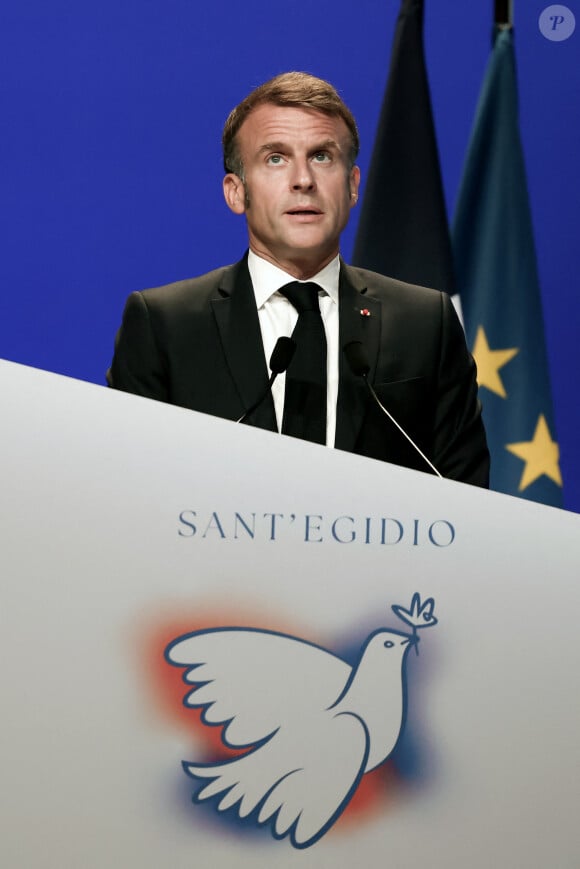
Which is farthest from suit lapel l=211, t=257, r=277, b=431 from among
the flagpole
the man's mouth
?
the flagpole

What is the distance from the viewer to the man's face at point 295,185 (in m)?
1.73

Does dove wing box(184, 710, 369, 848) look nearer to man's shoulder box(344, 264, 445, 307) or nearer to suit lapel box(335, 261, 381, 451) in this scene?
suit lapel box(335, 261, 381, 451)

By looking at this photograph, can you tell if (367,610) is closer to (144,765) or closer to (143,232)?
(144,765)

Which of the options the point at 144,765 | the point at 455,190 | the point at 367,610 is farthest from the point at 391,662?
the point at 455,190

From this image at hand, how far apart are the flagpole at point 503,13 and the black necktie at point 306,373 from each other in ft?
4.27

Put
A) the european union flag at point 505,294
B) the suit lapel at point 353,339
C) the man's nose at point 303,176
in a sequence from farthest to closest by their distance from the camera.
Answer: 1. the european union flag at point 505,294
2. the man's nose at point 303,176
3. the suit lapel at point 353,339

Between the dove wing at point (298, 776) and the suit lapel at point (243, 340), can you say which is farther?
the suit lapel at point (243, 340)

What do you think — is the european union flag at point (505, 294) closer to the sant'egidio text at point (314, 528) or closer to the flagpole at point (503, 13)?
the flagpole at point (503, 13)

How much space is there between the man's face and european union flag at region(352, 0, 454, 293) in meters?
0.97

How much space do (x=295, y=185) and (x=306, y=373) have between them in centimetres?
28

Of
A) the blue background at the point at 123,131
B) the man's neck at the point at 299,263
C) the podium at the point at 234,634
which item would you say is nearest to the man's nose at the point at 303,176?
the man's neck at the point at 299,263

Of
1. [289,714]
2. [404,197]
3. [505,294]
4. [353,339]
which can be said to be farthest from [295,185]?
[505,294]

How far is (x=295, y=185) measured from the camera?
173 centimetres

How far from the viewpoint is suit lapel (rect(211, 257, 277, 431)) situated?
1.64m
